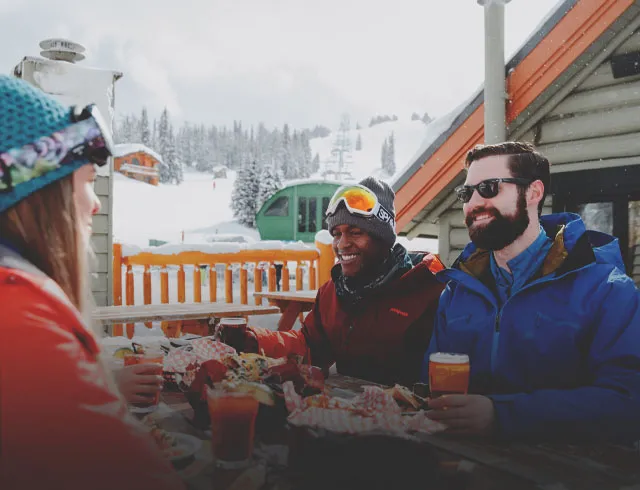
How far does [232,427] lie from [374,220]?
6.26ft

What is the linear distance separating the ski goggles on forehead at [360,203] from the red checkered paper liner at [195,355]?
1187 millimetres

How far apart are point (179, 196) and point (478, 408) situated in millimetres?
69783

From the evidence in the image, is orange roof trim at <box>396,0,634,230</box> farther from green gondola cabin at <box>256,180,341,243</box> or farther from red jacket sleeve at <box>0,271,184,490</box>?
green gondola cabin at <box>256,180,341,243</box>

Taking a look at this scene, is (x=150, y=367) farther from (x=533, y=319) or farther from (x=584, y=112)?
(x=584, y=112)

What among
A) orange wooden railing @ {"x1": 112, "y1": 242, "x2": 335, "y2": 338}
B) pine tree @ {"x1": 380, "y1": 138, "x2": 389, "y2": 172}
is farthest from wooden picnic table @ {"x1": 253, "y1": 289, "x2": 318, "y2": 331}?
pine tree @ {"x1": 380, "y1": 138, "x2": 389, "y2": 172}

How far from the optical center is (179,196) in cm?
6838

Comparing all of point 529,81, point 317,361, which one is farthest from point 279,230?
point 317,361

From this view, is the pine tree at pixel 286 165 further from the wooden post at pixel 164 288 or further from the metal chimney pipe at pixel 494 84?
the metal chimney pipe at pixel 494 84

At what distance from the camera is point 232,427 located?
1.35 metres

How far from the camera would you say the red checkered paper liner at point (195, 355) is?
2148 millimetres

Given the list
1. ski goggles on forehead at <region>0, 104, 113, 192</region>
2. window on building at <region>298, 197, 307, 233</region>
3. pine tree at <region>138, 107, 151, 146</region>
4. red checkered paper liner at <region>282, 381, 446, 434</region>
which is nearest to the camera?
ski goggles on forehead at <region>0, 104, 113, 192</region>

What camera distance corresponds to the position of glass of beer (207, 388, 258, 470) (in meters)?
1.31

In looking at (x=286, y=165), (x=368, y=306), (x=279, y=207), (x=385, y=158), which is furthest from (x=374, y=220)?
(x=385, y=158)

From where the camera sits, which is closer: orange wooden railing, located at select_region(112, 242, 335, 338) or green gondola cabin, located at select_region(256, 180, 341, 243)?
orange wooden railing, located at select_region(112, 242, 335, 338)
